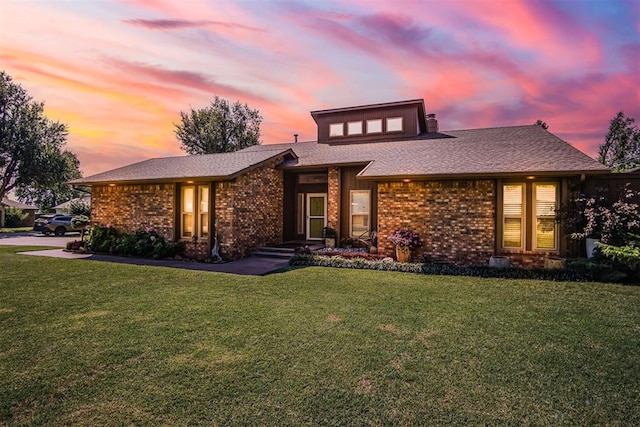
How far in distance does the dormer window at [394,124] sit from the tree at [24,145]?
31.1 meters

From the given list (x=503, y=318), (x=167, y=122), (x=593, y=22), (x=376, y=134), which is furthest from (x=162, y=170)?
(x=167, y=122)

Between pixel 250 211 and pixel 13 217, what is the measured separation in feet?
117

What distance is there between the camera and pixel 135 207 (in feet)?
40.8

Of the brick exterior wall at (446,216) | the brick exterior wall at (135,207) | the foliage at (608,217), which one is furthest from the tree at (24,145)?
the foliage at (608,217)

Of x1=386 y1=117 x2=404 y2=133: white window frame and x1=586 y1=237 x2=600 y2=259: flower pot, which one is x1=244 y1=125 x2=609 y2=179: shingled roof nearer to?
x1=386 y1=117 x2=404 y2=133: white window frame

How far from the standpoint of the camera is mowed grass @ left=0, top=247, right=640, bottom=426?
108 inches

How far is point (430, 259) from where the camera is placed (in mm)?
9672

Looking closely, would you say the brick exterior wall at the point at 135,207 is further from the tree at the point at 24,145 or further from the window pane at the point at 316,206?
the tree at the point at 24,145

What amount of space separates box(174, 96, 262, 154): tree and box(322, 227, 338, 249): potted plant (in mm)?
25671

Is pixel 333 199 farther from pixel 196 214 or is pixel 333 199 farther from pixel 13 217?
pixel 13 217

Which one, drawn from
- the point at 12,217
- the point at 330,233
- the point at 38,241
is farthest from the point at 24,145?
the point at 330,233

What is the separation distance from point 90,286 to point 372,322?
19.8ft

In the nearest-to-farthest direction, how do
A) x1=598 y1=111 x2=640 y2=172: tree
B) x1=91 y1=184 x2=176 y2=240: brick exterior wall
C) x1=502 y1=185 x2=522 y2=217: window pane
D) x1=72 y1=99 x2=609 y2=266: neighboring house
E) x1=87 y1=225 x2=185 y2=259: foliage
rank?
x1=72 y1=99 x2=609 y2=266: neighboring house → x1=502 y1=185 x2=522 y2=217: window pane → x1=87 y1=225 x2=185 y2=259: foliage → x1=91 y1=184 x2=176 y2=240: brick exterior wall → x1=598 y1=111 x2=640 y2=172: tree

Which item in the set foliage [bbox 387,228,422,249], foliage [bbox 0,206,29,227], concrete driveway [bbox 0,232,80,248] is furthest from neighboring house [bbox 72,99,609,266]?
foliage [bbox 0,206,29,227]
